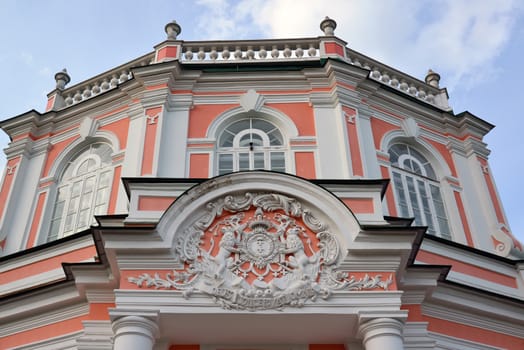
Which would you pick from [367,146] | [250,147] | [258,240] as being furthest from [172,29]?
[258,240]

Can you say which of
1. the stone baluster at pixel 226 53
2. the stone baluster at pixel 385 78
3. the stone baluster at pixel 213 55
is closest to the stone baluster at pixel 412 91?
the stone baluster at pixel 385 78

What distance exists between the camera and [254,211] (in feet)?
34.1

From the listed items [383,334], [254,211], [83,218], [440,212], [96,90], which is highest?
[96,90]

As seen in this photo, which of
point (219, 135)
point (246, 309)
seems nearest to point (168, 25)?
point (219, 135)

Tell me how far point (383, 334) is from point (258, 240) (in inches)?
98.2

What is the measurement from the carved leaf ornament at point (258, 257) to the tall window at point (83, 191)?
Result: 3.88 metres

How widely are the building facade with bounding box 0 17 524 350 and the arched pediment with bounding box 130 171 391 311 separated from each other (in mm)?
25

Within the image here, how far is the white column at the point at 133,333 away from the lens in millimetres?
8977

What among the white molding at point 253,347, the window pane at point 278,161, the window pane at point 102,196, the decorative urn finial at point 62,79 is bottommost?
the white molding at point 253,347

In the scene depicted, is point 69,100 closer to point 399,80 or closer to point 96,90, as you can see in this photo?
point 96,90

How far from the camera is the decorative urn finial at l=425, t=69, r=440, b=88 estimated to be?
16.9 meters

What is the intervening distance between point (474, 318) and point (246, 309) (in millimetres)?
5054

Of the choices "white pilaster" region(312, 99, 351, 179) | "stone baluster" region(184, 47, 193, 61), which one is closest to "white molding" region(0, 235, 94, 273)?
"white pilaster" region(312, 99, 351, 179)

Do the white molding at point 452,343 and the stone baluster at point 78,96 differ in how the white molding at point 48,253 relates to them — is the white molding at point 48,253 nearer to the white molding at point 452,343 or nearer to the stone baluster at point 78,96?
the stone baluster at point 78,96
